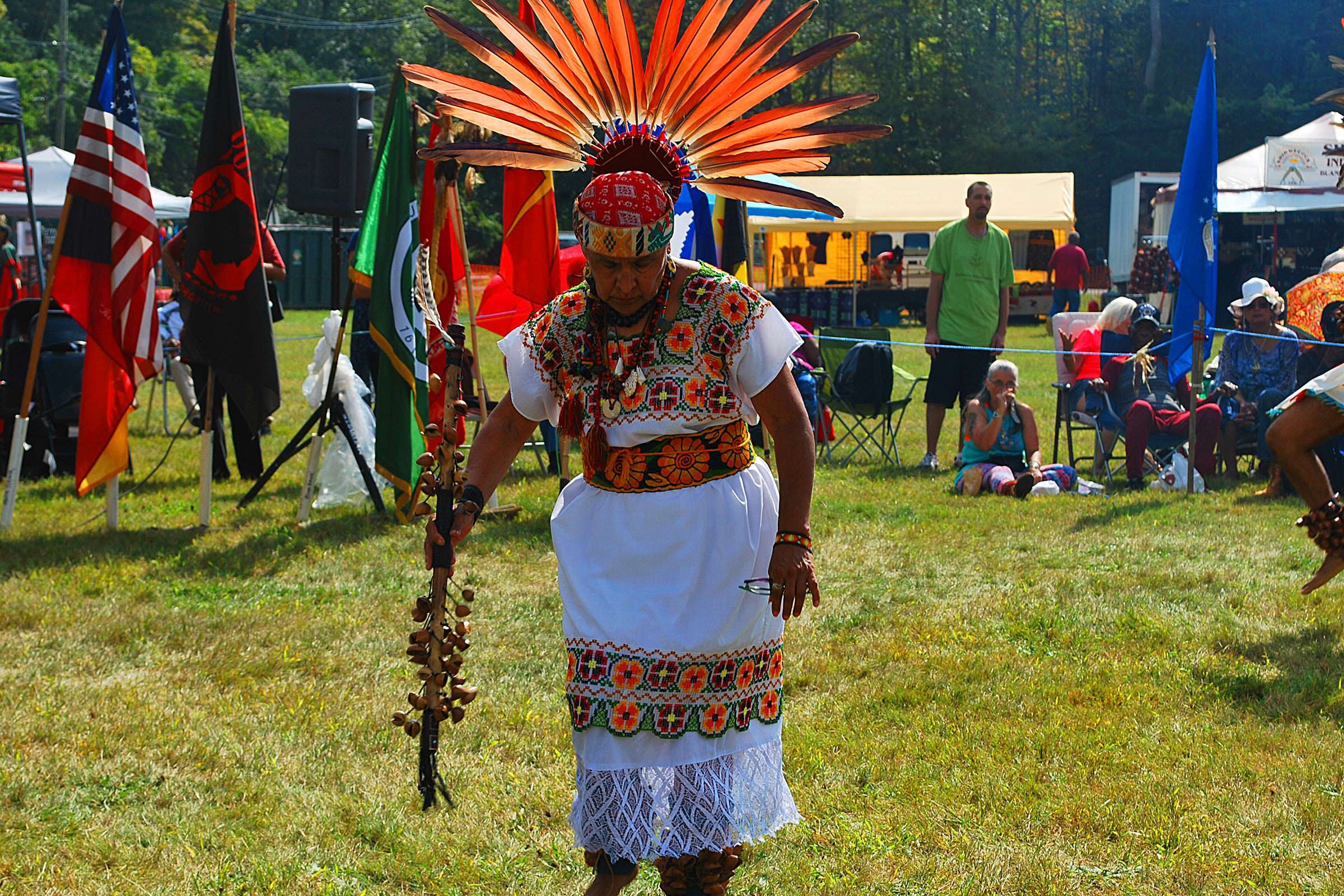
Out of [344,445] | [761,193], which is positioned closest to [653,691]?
[761,193]

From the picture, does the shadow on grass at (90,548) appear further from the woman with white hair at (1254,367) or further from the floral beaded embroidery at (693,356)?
the woman with white hair at (1254,367)

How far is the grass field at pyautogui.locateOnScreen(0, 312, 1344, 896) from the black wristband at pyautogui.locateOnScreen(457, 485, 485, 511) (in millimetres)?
1133

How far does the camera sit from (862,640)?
5723 mm

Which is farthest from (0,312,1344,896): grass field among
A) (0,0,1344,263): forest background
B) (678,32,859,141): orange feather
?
(0,0,1344,263): forest background

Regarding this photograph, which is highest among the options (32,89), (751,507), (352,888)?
(32,89)

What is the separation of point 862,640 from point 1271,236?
24.2m

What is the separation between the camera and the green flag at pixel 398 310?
729 centimetres

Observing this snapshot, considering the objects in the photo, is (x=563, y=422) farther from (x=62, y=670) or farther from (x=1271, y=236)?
(x=1271, y=236)

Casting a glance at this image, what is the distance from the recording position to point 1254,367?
953 centimetres

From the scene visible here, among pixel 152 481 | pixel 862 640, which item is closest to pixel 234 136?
pixel 152 481

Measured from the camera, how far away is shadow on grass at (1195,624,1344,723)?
4.77 meters

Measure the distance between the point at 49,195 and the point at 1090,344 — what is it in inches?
485

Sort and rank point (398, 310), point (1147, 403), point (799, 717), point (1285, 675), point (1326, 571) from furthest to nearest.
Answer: point (1147, 403), point (398, 310), point (1285, 675), point (799, 717), point (1326, 571)

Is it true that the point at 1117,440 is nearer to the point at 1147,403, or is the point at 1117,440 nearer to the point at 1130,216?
the point at 1147,403
